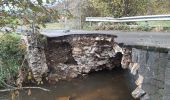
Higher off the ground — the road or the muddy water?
the road

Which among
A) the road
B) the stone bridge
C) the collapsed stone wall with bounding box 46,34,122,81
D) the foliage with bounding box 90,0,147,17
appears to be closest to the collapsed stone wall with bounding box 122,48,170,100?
the road

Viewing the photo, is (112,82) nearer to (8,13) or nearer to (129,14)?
(129,14)

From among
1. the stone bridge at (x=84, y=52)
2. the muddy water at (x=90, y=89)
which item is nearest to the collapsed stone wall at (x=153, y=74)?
the stone bridge at (x=84, y=52)

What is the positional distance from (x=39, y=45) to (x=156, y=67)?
8936 millimetres

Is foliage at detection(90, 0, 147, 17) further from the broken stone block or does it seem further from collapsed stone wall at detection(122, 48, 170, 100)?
collapsed stone wall at detection(122, 48, 170, 100)

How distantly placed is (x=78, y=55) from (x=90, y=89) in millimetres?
2118

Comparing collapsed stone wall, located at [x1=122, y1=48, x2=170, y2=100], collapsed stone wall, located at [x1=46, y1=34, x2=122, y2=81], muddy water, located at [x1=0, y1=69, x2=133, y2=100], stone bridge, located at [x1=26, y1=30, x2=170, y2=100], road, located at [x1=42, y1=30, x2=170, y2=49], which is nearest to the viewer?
collapsed stone wall, located at [x1=122, y1=48, x2=170, y2=100]

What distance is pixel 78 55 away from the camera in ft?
49.6

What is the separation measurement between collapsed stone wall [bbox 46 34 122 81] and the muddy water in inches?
19.0

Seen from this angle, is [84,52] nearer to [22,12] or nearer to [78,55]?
[78,55]

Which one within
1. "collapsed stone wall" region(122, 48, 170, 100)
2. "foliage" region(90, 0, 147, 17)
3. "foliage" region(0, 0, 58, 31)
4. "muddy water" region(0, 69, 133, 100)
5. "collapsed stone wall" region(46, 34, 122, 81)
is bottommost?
"muddy water" region(0, 69, 133, 100)

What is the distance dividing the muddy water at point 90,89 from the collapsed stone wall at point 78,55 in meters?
0.48

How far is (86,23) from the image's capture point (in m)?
24.5

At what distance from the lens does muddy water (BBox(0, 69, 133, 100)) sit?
12414 mm
